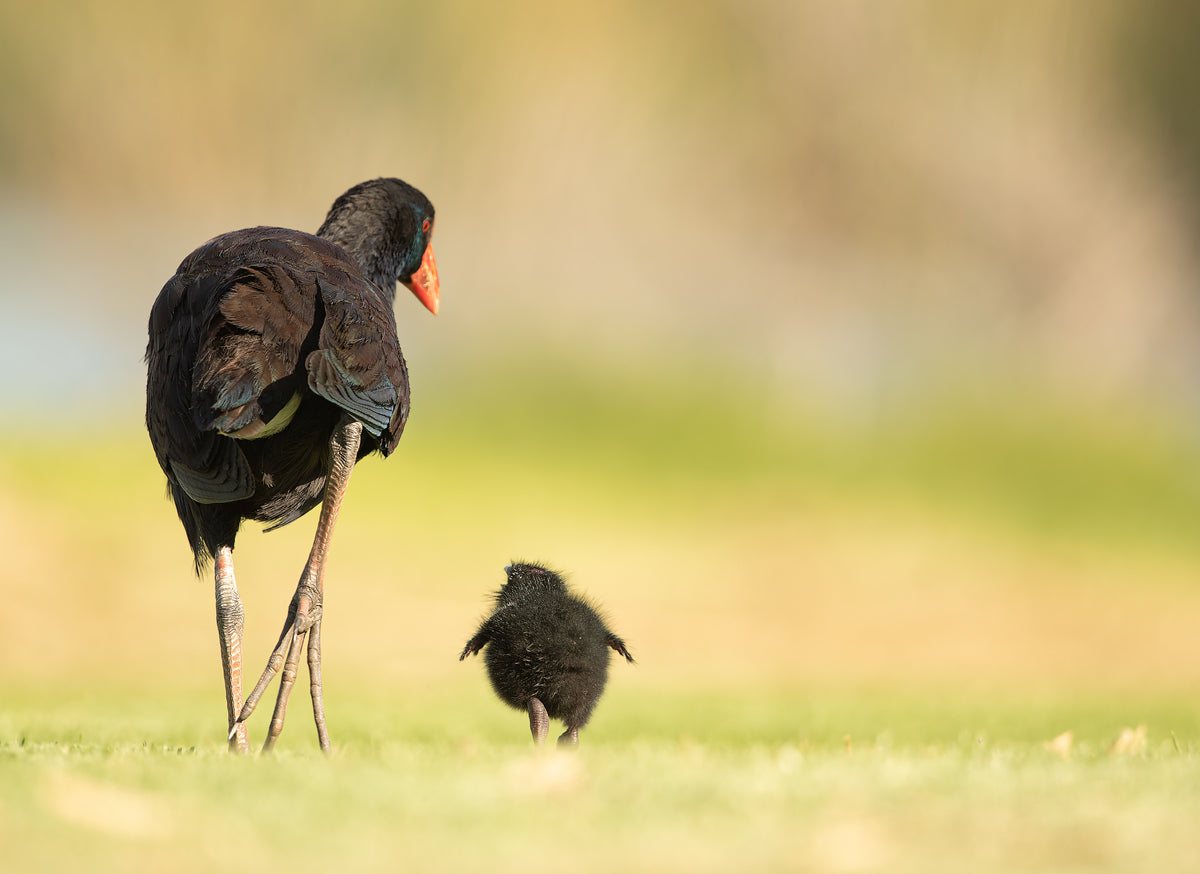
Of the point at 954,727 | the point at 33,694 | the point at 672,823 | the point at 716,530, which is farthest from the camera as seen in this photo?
the point at 716,530

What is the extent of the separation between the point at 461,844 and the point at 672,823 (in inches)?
17.0

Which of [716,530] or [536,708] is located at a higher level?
[716,530]

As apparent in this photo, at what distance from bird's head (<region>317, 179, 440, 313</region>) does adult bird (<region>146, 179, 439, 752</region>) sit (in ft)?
3.74

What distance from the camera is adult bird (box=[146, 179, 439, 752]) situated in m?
4.25

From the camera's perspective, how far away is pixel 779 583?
1582 cm

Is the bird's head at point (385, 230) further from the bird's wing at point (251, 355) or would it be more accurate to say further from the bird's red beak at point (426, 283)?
the bird's wing at point (251, 355)

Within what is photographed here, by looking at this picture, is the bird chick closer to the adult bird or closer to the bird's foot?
the bird's foot

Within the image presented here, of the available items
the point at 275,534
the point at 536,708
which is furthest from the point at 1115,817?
the point at 275,534

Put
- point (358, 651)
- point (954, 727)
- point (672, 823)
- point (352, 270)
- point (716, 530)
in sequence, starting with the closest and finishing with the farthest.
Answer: point (672, 823) < point (352, 270) < point (954, 727) < point (358, 651) < point (716, 530)

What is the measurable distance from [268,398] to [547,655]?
1.60 metres

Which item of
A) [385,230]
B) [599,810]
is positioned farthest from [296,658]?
[385,230]

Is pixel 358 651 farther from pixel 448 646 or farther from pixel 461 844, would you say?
pixel 461 844

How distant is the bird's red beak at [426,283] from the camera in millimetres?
6848

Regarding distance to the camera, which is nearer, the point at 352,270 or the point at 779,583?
the point at 352,270
